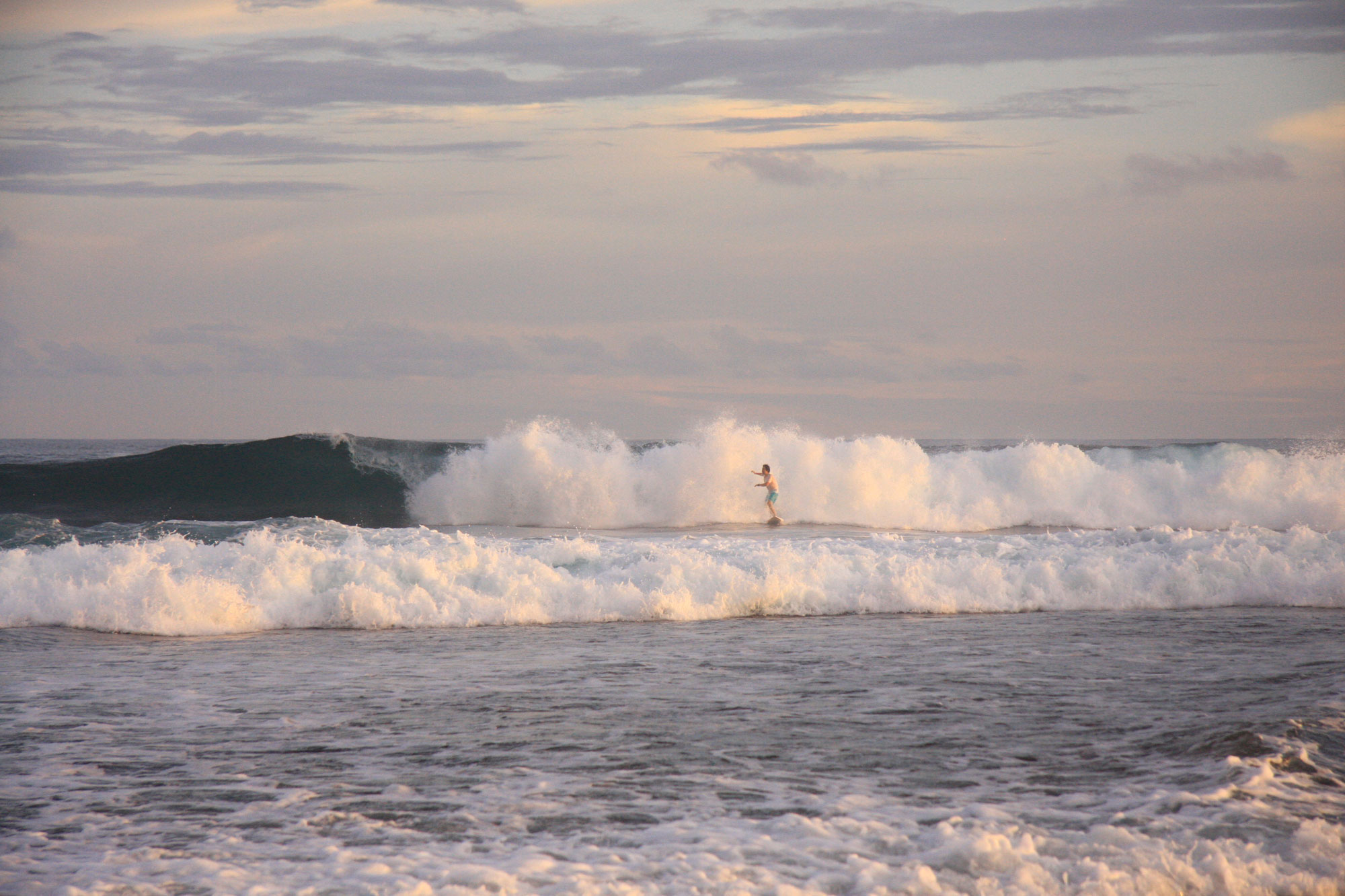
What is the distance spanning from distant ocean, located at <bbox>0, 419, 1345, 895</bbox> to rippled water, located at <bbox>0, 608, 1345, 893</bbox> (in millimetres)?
25

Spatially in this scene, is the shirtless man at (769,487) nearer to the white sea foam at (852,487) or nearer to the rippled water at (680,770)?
the white sea foam at (852,487)

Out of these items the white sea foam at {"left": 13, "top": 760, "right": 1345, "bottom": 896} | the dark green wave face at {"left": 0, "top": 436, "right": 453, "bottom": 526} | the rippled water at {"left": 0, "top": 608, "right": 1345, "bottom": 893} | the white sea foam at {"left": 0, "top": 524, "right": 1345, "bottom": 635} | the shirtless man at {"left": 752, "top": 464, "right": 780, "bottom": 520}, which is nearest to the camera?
the white sea foam at {"left": 13, "top": 760, "right": 1345, "bottom": 896}

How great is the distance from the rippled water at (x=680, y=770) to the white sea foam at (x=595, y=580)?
5.53 feet

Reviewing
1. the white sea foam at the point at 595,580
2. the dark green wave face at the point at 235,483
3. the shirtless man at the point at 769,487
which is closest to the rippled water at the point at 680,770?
the white sea foam at the point at 595,580

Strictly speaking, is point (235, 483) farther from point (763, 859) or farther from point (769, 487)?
point (763, 859)

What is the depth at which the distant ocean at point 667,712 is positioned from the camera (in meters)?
4.11

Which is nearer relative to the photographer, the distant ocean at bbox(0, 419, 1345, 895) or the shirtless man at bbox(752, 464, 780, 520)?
the distant ocean at bbox(0, 419, 1345, 895)

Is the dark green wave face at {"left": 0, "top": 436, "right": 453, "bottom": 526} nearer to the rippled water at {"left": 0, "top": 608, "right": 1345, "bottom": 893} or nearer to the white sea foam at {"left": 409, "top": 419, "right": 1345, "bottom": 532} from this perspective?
the white sea foam at {"left": 409, "top": 419, "right": 1345, "bottom": 532}

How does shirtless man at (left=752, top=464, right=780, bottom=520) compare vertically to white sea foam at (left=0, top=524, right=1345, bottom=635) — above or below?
above

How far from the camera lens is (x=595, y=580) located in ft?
38.2

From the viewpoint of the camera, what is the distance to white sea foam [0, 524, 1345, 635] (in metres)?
10.5

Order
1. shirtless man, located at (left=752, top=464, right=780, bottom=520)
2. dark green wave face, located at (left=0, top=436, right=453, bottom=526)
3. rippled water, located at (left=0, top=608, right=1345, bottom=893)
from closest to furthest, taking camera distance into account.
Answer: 1. rippled water, located at (left=0, top=608, right=1345, bottom=893)
2. shirtless man, located at (left=752, top=464, right=780, bottom=520)
3. dark green wave face, located at (left=0, top=436, right=453, bottom=526)

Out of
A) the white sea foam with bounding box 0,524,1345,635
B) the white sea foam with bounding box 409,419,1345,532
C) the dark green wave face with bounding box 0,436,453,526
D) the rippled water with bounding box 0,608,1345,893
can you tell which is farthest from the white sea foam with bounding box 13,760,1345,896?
the dark green wave face with bounding box 0,436,453,526

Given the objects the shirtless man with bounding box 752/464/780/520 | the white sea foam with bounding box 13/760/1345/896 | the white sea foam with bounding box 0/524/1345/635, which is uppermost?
the shirtless man with bounding box 752/464/780/520
